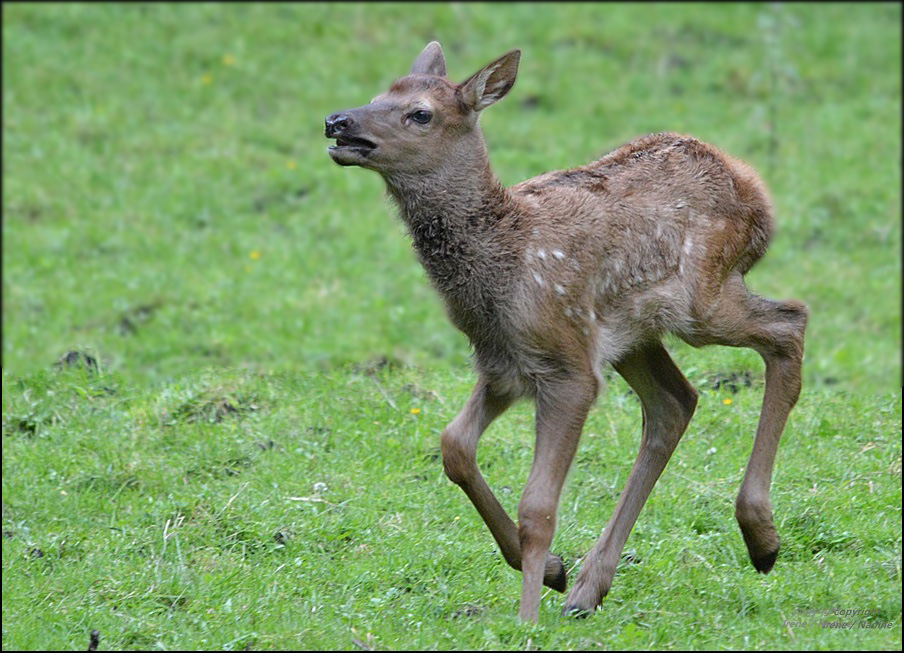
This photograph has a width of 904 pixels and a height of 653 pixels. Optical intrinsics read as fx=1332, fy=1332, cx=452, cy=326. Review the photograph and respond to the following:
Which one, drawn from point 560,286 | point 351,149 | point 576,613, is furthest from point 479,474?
point 351,149

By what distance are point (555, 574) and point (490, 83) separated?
7.62 ft

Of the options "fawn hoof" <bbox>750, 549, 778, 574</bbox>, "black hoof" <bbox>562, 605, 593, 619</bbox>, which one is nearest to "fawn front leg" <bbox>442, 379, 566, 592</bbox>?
"black hoof" <bbox>562, 605, 593, 619</bbox>

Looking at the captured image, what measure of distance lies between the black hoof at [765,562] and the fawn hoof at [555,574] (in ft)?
3.02

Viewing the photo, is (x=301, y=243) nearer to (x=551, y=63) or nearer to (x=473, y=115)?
(x=551, y=63)

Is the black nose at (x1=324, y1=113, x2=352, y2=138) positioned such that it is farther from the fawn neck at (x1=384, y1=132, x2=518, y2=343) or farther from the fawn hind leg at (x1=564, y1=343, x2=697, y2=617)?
the fawn hind leg at (x1=564, y1=343, x2=697, y2=617)

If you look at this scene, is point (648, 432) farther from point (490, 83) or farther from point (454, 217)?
point (490, 83)

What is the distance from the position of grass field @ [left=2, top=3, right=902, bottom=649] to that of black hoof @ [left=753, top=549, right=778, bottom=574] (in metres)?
0.08

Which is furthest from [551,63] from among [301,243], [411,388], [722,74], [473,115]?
[473,115]

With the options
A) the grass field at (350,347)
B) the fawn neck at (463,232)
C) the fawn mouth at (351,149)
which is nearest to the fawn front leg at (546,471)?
the grass field at (350,347)

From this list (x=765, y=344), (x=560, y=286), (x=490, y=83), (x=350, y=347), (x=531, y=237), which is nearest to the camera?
(x=560, y=286)

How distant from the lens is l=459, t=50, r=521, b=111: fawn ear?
620 centimetres

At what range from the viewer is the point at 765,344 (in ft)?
21.7

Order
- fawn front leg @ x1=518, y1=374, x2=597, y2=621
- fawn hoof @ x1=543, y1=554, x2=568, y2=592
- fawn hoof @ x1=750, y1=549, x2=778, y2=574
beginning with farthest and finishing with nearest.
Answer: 1. fawn hoof @ x1=750, y1=549, x2=778, y2=574
2. fawn hoof @ x1=543, y1=554, x2=568, y2=592
3. fawn front leg @ x1=518, y1=374, x2=597, y2=621

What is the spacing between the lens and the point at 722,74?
1686 cm
